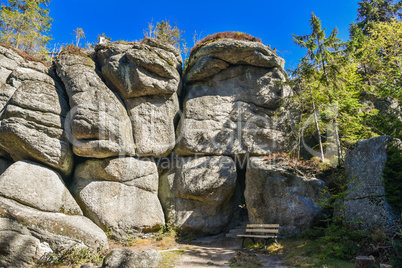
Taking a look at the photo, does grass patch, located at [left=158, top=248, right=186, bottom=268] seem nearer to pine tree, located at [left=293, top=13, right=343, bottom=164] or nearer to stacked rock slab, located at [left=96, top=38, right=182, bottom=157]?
stacked rock slab, located at [left=96, top=38, right=182, bottom=157]

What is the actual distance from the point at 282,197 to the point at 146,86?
404 inches

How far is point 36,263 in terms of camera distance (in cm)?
915

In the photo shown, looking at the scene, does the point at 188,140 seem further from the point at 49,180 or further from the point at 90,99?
the point at 49,180

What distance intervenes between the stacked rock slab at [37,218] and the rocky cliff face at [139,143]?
0.05 meters

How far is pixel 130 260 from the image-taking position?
326 inches

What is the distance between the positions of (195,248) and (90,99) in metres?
9.92

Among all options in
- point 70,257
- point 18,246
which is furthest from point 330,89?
point 18,246

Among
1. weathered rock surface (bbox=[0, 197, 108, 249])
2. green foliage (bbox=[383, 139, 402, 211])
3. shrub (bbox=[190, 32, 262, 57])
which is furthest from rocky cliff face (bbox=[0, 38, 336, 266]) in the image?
green foliage (bbox=[383, 139, 402, 211])

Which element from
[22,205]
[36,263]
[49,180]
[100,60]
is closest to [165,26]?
[100,60]

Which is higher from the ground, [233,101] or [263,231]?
[233,101]

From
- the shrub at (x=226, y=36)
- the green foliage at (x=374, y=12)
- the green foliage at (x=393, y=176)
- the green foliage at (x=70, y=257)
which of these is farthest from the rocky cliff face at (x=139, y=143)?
the green foliage at (x=374, y=12)

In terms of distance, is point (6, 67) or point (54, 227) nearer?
point (54, 227)

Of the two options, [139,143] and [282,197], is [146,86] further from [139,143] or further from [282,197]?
[282,197]

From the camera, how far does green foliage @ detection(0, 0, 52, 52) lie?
18094 mm
